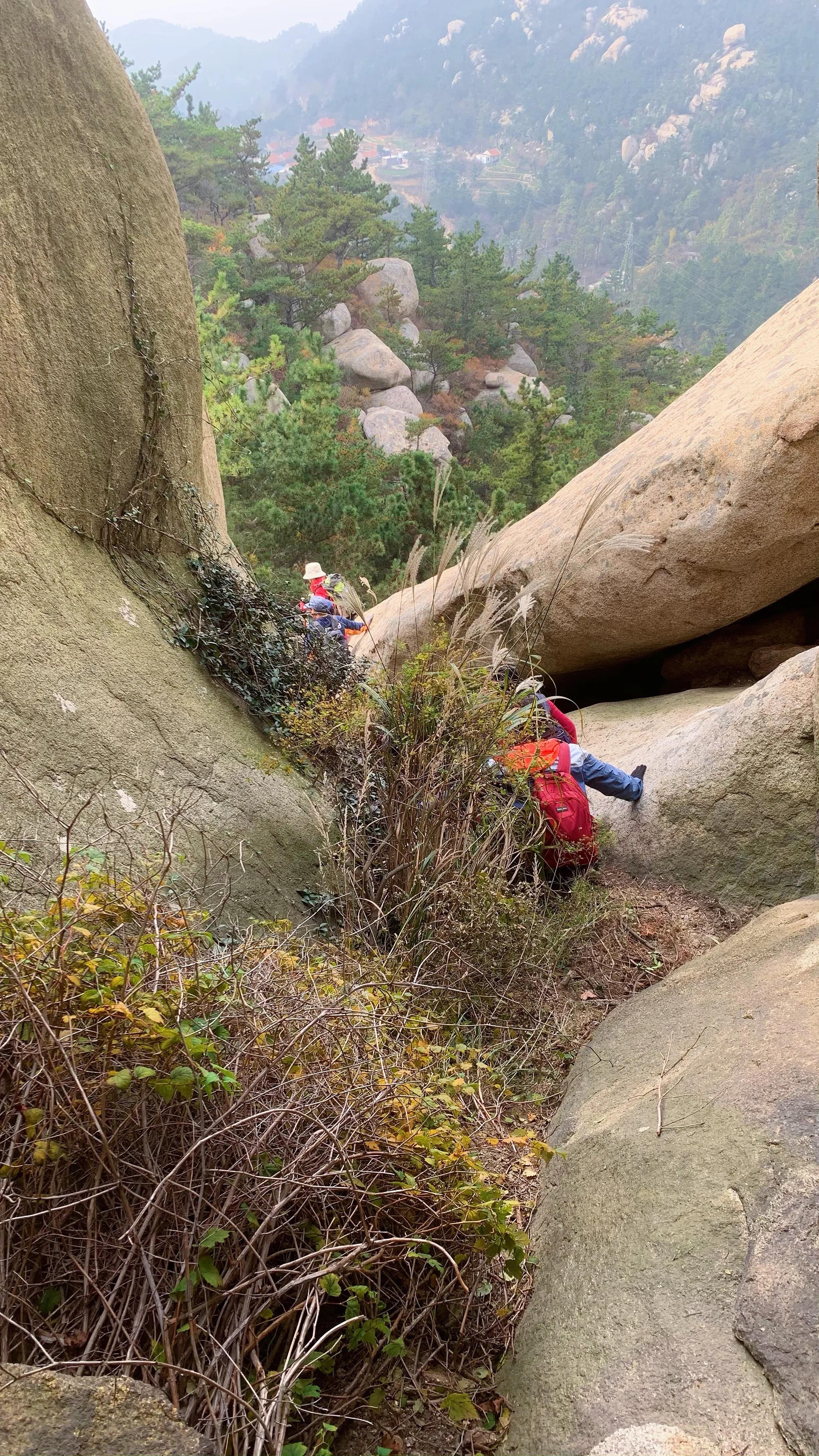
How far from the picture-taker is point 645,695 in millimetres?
7016

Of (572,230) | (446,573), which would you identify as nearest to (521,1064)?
(446,573)

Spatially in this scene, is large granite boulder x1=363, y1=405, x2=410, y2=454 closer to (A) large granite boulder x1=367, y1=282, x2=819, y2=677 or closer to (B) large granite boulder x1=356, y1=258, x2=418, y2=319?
(B) large granite boulder x1=356, y1=258, x2=418, y2=319

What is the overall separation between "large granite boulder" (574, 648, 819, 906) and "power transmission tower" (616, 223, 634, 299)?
264 feet

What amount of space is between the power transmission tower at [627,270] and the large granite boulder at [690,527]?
3085 inches

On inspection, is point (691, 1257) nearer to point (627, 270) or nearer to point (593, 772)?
point (593, 772)

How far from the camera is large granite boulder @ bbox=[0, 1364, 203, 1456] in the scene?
1.28 m

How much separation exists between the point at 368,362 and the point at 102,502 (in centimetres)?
3010

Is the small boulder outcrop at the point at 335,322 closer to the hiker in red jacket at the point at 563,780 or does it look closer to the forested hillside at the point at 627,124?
the hiker in red jacket at the point at 563,780

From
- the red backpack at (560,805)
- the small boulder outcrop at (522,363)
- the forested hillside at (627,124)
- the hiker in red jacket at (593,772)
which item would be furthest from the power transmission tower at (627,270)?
the red backpack at (560,805)

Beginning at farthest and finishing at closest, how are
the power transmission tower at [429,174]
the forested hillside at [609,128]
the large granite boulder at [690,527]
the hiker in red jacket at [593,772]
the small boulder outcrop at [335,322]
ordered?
the power transmission tower at [429,174] < the forested hillside at [609,128] < the small boulder outcrop at [335,322] < the large granite boulder at [690,527] < the hiker in red jacket at [593,772]

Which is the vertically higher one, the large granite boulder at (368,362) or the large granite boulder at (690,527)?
the large granite boulder at (368,362)

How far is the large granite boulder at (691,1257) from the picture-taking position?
1483 millimetres

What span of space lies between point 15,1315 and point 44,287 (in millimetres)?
4235

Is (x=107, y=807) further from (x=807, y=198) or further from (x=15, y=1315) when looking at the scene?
(x=807, y=198)
